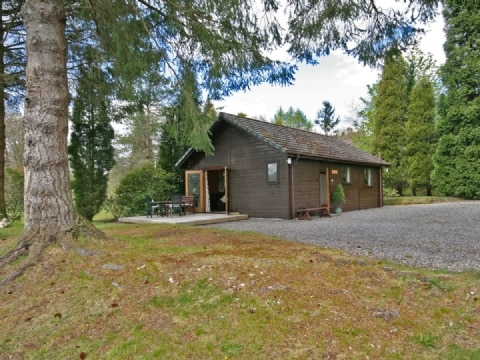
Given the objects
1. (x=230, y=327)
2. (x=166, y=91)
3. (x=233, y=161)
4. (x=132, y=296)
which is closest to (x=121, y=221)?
(x=233, y=161)

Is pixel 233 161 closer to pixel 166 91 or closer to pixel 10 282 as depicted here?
pixel 166 91

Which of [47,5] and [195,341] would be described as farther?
[47,5]

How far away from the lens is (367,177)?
16.4 m

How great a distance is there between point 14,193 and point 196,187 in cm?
675

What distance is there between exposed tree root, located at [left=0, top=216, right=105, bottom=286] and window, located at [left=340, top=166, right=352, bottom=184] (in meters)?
12.0

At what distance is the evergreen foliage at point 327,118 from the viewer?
4100 cm

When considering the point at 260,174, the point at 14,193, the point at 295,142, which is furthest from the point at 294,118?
the point at 14,193

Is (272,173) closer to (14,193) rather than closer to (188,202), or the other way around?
(188,202)

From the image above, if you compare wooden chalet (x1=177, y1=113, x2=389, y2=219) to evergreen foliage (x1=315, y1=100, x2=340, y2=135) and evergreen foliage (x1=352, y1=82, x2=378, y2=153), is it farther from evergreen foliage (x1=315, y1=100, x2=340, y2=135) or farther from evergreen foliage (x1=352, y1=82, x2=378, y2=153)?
evergreen foliage (x1=315, y1=100, x2=340, y2=135)

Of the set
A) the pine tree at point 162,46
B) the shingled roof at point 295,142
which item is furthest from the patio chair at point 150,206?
the pine tree at point 162,46

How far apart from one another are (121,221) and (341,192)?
9.01 m

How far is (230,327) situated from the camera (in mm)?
2533

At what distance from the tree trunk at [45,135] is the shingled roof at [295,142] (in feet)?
25.1

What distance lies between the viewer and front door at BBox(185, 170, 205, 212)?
44.7 ft
